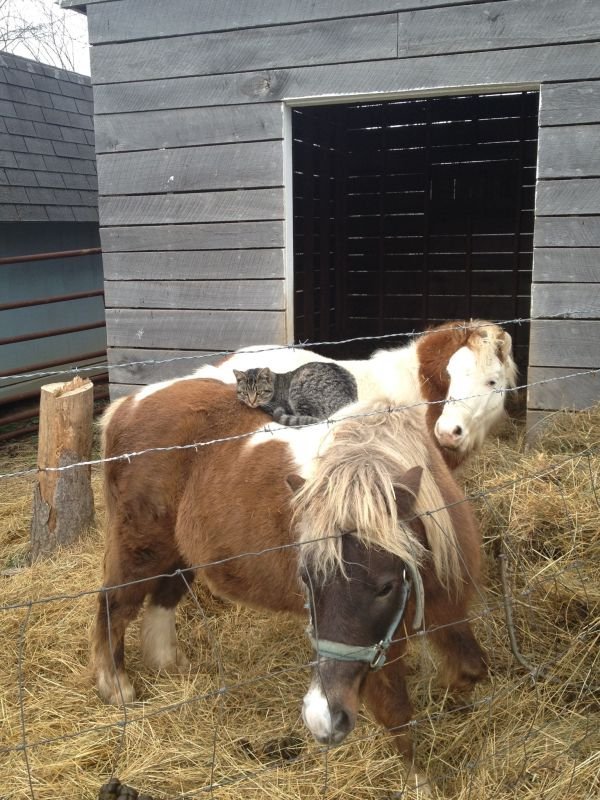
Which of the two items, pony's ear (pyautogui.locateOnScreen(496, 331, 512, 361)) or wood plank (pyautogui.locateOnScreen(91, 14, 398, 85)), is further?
wood plank (pyautogui.locateOnScreen(91, 14, 398, 85))

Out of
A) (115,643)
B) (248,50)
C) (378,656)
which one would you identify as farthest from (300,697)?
(248,50)

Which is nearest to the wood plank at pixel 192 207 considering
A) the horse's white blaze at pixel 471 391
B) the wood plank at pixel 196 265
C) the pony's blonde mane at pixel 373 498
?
the wood plank at pixel 196 265

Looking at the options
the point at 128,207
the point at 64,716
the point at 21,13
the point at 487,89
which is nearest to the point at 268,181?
the point at 128,207

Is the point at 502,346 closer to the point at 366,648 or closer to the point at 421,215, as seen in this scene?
the point at 366,648

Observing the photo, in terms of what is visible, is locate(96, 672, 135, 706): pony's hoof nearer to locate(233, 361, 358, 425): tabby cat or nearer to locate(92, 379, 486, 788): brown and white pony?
locate(92, 379, 486, 788): brown and white pony

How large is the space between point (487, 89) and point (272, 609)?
10.7ft

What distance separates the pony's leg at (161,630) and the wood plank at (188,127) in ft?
9.76

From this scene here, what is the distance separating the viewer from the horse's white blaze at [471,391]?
3.96 metres

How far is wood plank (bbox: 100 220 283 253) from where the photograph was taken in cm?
480

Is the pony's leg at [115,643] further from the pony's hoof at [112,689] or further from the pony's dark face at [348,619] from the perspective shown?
the pony's dark face at [348,619]

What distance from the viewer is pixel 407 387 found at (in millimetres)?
4242

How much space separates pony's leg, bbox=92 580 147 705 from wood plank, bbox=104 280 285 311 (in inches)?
94.4

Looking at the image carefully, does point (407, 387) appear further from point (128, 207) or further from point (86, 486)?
point (128, 207)

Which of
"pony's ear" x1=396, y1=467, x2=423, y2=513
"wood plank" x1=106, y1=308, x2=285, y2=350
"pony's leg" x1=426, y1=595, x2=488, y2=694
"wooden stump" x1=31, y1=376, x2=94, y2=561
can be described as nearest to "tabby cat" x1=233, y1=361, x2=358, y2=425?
"wood plank" x1=106, y1=308, x2=285, y2=350
